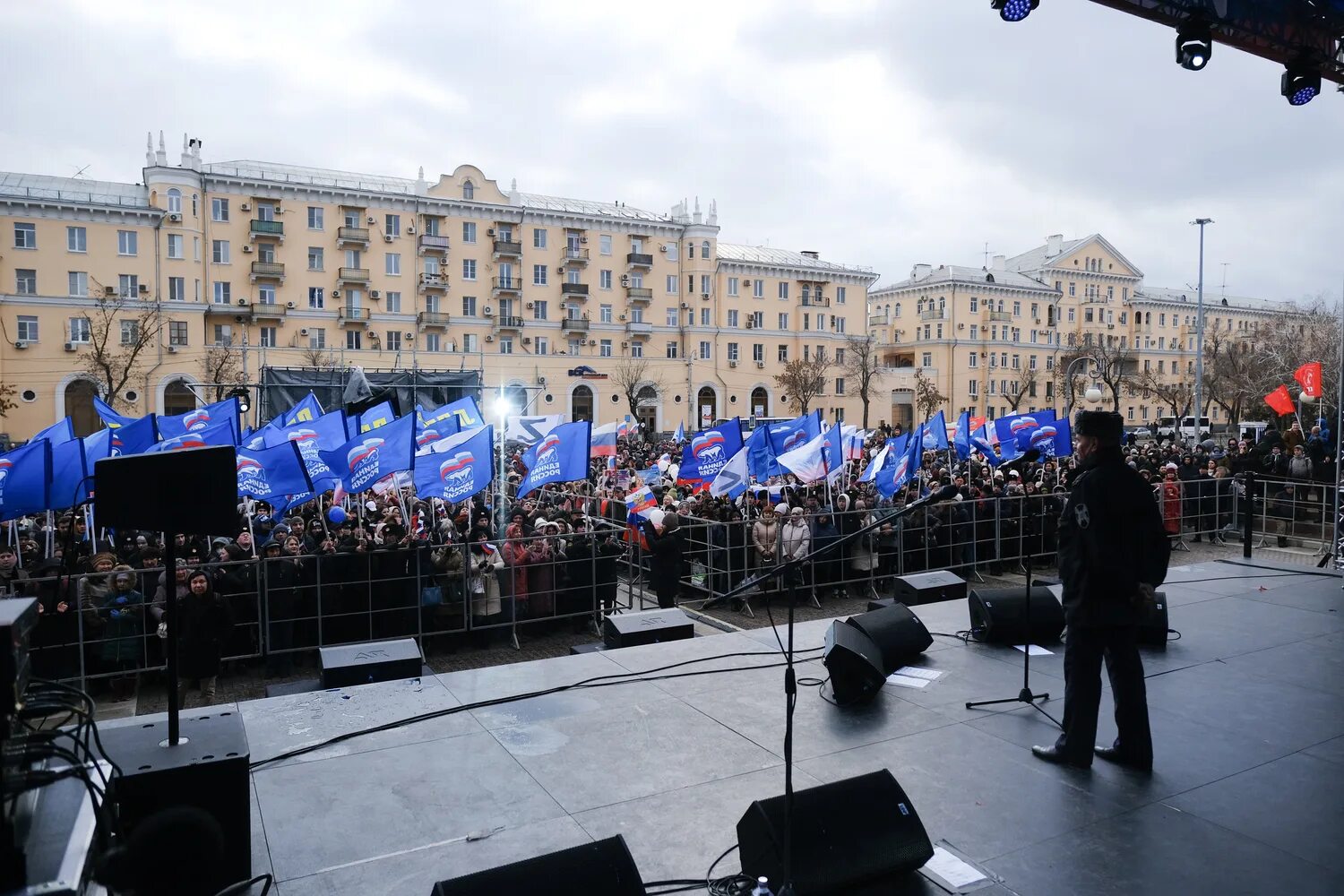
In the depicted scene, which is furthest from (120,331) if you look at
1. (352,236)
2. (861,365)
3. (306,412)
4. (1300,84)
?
(1300,84)

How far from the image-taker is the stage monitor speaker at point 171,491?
4020 millimetres

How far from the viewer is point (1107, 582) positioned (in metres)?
4.97

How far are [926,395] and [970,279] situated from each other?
1949 cm

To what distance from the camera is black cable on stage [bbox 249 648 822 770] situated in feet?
18.4

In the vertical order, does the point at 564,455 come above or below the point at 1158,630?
above

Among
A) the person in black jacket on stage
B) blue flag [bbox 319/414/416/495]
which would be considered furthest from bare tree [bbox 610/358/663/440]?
the person in black jacket on stage

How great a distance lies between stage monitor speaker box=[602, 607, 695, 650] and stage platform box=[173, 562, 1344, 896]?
0.72m

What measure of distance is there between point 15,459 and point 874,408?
2878 inches

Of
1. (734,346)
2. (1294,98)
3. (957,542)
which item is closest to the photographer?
(1294,98)

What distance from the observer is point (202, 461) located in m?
4.20

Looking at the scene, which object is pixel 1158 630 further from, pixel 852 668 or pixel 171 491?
pixel 171 491

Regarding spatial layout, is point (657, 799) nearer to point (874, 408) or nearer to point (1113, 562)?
point (1113, 562)

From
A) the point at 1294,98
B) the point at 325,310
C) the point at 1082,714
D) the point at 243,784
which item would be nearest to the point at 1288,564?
the point at 1294,98

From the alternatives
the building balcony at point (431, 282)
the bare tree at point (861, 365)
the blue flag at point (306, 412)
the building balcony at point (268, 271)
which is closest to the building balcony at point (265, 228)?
the building balcony at point (268, 271)
